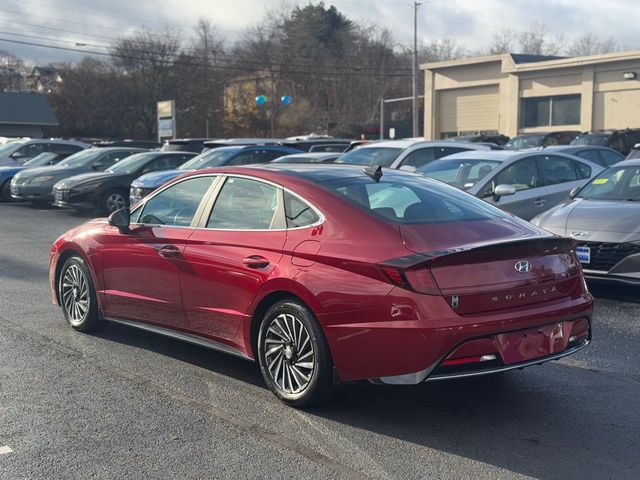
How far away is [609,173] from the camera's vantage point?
9.50m

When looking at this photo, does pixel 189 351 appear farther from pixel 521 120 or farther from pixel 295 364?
pixel 521 120

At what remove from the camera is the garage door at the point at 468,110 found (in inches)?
1789

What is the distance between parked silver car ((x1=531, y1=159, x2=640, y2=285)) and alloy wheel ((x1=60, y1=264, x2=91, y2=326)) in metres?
4.77

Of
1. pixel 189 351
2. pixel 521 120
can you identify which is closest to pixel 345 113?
pixel 521 120

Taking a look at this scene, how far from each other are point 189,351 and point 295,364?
172cm

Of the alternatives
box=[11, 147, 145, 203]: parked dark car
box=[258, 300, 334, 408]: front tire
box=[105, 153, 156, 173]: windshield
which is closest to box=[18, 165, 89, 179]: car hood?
box=[11, 147, 145, 203]: parked dark car

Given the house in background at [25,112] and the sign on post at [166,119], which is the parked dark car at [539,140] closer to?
the sign on post at [166,119]

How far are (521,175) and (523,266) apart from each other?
6798mm

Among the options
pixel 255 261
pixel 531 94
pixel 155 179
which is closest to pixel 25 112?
pixel 531 94

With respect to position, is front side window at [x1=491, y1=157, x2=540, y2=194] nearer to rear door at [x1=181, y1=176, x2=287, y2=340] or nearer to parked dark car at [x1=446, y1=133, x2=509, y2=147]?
rear door at [x1=181, y1=176, x2=287, y2=340]

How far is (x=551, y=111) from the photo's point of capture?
139 feet

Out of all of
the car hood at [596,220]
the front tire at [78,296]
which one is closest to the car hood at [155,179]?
the front tire at [78,296]

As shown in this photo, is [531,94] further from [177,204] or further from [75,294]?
[177,204]

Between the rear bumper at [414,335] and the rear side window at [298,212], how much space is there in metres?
0.72
